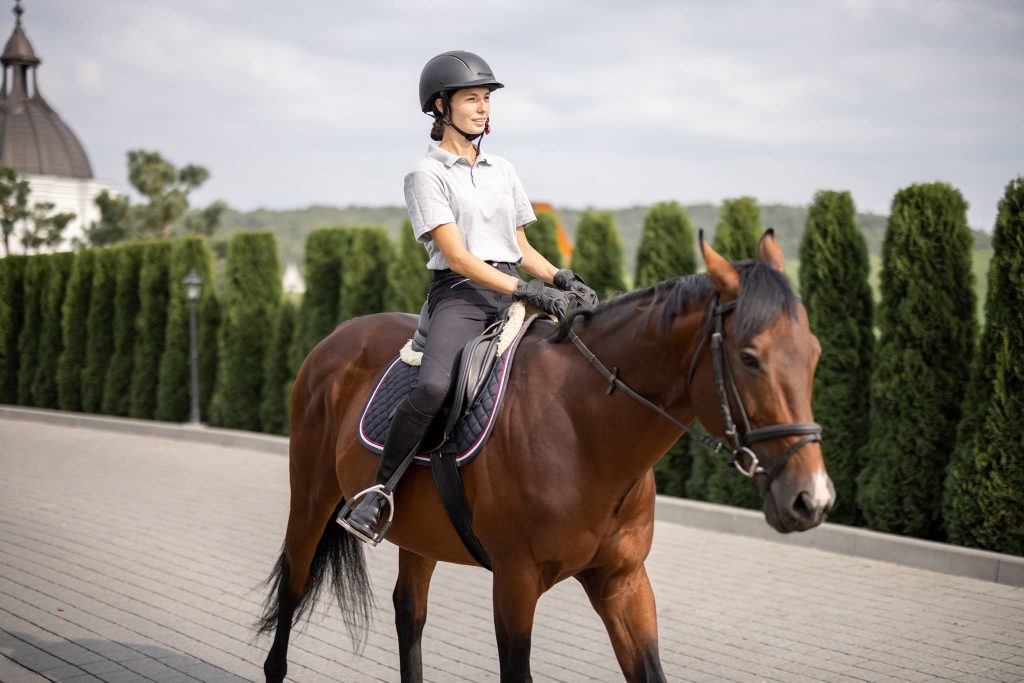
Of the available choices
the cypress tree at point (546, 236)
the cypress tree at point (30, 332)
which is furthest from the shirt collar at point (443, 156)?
the cypress tree at point (30, 332)

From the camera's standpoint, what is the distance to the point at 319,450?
5086 mm

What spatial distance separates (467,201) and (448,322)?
507 mm

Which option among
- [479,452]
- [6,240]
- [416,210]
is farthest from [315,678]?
[6,240]

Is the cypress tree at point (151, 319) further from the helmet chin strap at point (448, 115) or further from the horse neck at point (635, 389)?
the horse neck at point (635, 389)

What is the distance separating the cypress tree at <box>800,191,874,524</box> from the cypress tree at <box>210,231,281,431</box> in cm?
945

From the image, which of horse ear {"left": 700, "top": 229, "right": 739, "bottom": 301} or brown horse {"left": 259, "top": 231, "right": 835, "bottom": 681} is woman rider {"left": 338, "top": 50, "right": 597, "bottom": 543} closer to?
brown horse {"left": 259, "top": 231, "right": 835, "bottom": 681}

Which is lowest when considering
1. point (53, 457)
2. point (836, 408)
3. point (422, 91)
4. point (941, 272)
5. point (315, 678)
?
point (53, 457)

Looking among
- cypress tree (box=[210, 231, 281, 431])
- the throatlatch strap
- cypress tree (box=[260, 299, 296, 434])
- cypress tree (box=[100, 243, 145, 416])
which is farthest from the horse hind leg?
cypress tree (box=[100, 243, 145, 416])

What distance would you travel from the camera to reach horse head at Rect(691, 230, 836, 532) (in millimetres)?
2787

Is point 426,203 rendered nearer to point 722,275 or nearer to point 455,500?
point 455,500

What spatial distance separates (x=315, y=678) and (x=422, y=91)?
3.13m

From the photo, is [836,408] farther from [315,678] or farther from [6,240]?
[6,240]

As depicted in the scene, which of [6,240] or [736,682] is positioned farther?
[6,240]

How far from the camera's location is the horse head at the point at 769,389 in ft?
9.14
